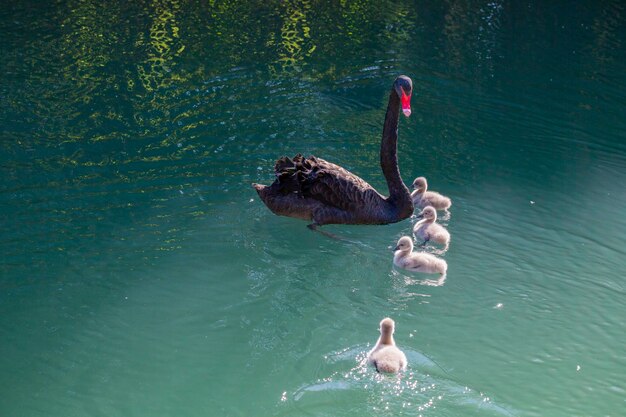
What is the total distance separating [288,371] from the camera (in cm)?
497

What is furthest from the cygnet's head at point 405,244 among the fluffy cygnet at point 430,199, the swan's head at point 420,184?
the swan's head at point 420,184

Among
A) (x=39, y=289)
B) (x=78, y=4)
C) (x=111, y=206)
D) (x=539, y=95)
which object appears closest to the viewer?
(x=39, y=289)

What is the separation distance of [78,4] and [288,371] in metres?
11.4

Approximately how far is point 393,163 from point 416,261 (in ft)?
4.63

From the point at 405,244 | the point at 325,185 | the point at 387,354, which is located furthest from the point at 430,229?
the point at 387,354

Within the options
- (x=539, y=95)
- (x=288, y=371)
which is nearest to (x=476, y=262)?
(x=288, y=371)

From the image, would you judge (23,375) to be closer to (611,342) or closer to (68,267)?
(68,267)

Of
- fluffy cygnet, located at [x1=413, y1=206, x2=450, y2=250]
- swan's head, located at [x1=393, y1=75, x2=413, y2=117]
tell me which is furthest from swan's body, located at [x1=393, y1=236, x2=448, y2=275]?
swan's head, located at [x1=393, y1=75, x2=413, y2=117]

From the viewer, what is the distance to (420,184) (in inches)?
297

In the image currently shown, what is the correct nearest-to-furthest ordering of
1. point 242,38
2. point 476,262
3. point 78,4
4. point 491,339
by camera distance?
1. point 491,339
2. point 476,262
3. point 242,38
4. point 78,4

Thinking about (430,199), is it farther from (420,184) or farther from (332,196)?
(332,196)

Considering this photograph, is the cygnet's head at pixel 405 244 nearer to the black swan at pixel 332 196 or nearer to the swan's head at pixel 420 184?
the black swan at pixel 332 196

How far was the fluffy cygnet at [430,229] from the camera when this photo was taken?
6.66 metres

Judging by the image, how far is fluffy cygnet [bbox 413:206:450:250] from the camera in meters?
6.66
